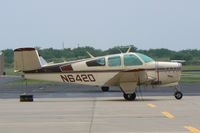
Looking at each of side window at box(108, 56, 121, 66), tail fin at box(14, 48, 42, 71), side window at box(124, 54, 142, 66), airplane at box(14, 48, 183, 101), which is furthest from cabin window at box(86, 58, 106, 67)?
tail fin at box(14, 48, 42, 71)

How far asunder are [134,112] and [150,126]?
3353 mm

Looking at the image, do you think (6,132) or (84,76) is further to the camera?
(84,76)

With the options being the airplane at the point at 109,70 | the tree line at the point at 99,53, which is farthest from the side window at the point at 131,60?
the tree line at the point at 99,53

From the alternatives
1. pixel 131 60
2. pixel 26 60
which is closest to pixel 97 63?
pixel 131 60

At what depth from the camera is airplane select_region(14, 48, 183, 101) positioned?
62.6 feet

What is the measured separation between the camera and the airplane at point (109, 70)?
19078 millimetres

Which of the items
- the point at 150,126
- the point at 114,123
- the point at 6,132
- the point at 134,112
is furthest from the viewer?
the point at 134,112

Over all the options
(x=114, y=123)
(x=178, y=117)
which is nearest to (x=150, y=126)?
(x=114, y=123)

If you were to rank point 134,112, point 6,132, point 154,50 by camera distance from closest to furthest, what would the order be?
1. point 6,132
2. point 134,112
3. point 154,50

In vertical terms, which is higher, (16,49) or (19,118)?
(16,49)

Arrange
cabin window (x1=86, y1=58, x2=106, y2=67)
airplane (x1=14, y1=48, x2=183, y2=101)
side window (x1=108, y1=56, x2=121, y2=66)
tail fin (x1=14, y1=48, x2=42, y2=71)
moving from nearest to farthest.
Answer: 1. tail fin (x1=14, y1=48, x2=42, y2=71)
2. airplane (x1=14, y1=48, x2=183, y2=101)
3. side window (x1=108, y1=56, x2=121, y2=66)
4. cabin window (x1=86, y1=58, x2=106, y2=67)

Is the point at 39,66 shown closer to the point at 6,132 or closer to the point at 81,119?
the point at 81,119

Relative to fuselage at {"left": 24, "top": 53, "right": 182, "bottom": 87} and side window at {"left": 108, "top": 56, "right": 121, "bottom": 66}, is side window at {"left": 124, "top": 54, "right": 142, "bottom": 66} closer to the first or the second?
fuselage at {"left": 24, "top": 53, "right": 182, "bottom": 87}

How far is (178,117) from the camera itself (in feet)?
38.7
